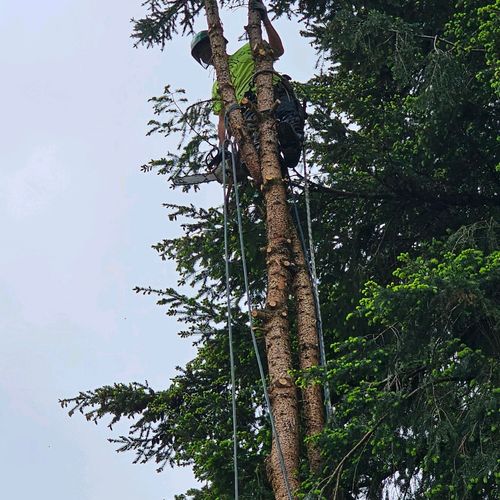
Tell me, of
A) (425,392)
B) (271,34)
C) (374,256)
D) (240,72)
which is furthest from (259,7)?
(425,392)

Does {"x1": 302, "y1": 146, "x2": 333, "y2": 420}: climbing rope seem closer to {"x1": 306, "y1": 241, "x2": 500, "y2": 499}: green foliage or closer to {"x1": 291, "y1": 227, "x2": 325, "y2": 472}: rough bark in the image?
{"x1": 291, "y1": 227, "x2": 325, "y2": 472}: rough bark

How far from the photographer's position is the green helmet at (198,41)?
9.97m

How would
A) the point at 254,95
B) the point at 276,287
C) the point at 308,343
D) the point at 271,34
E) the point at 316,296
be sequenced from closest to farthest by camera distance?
the point at 308,343
the point at 276,287
the point at 316,296
the point at 271,34
the point at 254,95

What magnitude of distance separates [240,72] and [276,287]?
3.21 meters

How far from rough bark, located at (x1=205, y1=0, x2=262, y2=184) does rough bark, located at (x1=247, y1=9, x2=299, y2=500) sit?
0.13m

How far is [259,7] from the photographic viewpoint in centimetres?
974

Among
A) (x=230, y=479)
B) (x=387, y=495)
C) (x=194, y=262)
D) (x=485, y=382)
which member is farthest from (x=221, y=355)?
(x=485, y=382)

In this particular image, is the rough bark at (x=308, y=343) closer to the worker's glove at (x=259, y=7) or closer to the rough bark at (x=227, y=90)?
the rough bark at (x=227, y=90)

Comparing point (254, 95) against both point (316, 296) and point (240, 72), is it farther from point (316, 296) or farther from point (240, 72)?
point (316, 296)

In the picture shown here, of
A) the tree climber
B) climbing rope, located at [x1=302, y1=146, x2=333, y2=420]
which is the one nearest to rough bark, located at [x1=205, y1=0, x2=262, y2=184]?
the tree climber

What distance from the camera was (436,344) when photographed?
6.54 m

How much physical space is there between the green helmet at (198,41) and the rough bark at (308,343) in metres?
2.81

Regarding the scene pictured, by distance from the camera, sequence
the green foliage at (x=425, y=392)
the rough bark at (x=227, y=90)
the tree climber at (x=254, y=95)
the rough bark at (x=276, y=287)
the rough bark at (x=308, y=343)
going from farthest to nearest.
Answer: the tree climber at (x=254, y=95) → the rough bark at (x=227, y=90) → the rough bark at (x=308, y=343) → the rough bark at (x=276, y=287) → the green foliage at (x=425, y=392)

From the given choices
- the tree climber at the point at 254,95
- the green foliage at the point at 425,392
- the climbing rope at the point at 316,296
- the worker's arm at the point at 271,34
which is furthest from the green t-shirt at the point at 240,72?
the green foliage at the point at 425,392
